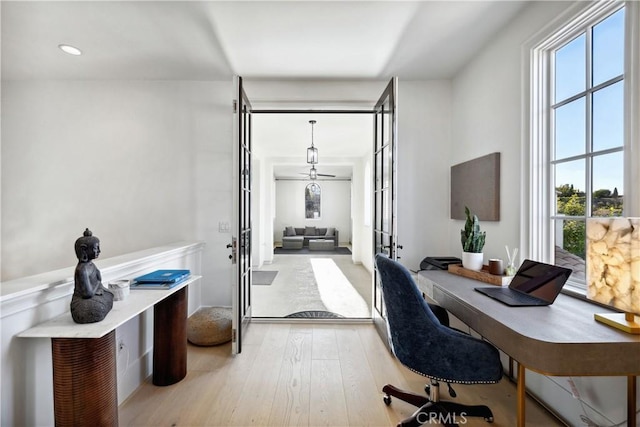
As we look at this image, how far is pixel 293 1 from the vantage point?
188 centimetres

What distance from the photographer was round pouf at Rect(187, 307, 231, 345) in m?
2.62

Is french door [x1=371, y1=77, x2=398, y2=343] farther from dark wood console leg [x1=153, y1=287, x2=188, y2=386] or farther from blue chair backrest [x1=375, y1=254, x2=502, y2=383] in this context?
dark wood console leg [x1=153, y1=287, x2=188, y2=386]

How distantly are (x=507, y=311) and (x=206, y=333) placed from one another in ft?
7.87

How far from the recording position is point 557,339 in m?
1.05

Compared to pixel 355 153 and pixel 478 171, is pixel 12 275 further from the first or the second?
pixel 355 153

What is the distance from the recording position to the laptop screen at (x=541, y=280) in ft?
4.70

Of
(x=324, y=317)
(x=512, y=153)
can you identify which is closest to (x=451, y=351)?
(x=512, y=153)

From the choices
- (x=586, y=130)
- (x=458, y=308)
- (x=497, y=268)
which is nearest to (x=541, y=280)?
(x=497, y=268)

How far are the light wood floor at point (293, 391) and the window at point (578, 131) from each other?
1.17 meters

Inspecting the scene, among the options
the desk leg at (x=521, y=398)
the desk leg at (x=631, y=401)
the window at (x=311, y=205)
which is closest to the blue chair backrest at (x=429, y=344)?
the desk leg at (x=521, y=398)

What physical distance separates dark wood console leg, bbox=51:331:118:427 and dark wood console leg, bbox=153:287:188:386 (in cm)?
67

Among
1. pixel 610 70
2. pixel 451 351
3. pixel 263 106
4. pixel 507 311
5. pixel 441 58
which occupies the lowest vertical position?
pixel 451 351

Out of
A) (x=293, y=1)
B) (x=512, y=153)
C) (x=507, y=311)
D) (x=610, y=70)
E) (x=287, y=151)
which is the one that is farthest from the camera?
(x=287, y=151)

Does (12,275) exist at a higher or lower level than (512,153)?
lower
